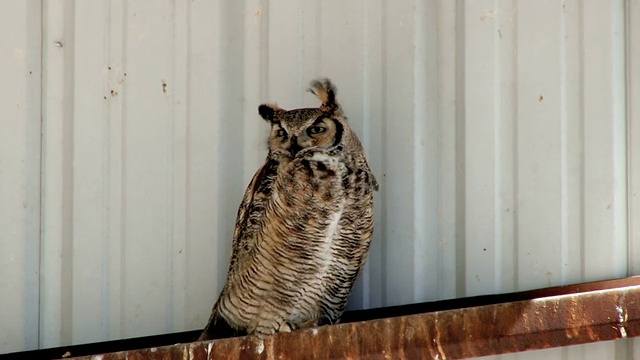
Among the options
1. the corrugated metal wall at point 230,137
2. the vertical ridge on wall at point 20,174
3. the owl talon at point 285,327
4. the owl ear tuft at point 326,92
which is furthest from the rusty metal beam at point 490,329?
the vertical ridge on wall at point 20,174

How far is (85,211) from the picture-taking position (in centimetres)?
425

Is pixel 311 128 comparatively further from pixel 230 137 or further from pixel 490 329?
pixel 490 329

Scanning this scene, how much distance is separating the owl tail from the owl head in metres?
0.72

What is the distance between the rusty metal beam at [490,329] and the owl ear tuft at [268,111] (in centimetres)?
95

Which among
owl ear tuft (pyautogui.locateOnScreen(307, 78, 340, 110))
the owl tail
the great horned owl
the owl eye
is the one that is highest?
owl ear tuft (pyautogui.locateOnScreen(307, 78, 340, 110))

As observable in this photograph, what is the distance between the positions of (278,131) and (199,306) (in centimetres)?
85

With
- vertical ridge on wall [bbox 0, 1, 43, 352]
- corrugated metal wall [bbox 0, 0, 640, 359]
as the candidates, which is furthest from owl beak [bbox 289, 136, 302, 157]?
vertical ridge on wall [bbox 0, 1, 43, 352]

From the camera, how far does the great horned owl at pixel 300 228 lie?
3.72m

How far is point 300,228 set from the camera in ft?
12.2

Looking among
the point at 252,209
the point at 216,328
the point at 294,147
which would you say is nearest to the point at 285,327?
the point at 216,328

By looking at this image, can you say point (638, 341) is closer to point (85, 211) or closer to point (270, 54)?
point (270, 54)

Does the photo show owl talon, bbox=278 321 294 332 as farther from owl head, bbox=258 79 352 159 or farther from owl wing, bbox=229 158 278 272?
owl head, bbox=258 79 352 159

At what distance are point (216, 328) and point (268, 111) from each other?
922 mm

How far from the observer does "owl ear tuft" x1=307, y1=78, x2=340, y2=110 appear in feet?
13.0
